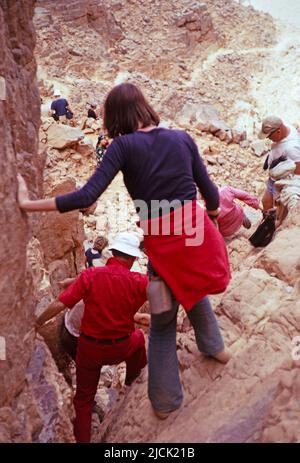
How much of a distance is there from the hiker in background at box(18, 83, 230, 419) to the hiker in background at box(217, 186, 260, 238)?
1998mm

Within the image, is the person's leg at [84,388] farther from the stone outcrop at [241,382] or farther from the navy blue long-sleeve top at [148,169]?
the navy blue long-sleeve top at [148,169]

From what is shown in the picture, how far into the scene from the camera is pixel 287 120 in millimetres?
14375

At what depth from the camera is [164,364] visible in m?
2.25

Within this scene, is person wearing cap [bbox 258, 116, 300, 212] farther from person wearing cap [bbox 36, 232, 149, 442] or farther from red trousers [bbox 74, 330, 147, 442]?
red trousers [bbox 74, 330, 147, 442]

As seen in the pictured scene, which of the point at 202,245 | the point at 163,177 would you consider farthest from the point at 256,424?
the point at 163,177

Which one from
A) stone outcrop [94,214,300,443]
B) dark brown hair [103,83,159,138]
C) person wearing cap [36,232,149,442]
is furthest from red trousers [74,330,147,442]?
dark brown hair [103,83,159,138]

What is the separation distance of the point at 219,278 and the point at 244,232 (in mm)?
2747

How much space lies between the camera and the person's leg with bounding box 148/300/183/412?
2.18m

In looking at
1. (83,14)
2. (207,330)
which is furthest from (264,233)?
(83,14)

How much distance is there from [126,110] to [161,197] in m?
0.39

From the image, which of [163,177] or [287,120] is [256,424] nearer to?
[163,177]

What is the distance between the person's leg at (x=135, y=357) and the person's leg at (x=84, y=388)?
0.24m

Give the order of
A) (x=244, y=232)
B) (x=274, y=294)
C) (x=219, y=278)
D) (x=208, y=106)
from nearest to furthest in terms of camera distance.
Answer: (x=219, y=278), (x=274, y=294), (x=244, y=232), (x=208, y=106)

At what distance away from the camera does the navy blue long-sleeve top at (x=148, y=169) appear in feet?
6.11
